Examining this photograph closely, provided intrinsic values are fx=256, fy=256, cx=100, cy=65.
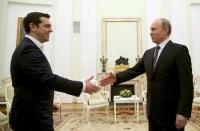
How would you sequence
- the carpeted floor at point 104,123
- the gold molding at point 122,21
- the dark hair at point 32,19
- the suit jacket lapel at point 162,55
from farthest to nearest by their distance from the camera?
the gold molding at point 122,21
the carpeted floor at point 104,123
the suit jacket lapel at point 162,55
the dark hair at point 32,19

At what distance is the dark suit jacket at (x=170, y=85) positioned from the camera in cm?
223

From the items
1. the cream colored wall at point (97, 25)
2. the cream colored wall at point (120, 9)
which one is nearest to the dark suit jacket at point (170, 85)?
the cream colored wall at point (97, 25)

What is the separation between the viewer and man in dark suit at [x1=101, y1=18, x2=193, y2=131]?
221 cm

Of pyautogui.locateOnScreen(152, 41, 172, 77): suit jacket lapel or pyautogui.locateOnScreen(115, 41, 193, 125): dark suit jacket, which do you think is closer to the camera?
pyautogui.locateOnScreen(115, 41, 193, 125): dark suit jacket

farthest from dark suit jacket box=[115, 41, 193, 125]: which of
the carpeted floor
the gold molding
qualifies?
the gold molding

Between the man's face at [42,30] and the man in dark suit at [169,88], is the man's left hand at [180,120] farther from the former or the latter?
the man's face at [42,30]

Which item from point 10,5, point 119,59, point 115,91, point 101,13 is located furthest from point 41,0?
point 115,91

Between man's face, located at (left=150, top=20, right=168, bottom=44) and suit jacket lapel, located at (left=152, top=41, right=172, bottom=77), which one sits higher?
man's face, located at (left=150, top=20, right=168, bottom=44)

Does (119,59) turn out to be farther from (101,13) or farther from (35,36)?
(35,36)

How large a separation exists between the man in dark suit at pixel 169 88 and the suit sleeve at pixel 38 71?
0.89 m

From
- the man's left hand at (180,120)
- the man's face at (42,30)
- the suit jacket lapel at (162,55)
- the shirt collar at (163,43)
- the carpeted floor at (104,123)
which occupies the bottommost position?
the carpeted floor at (104,123)

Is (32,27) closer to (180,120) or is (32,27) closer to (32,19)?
(32,19)

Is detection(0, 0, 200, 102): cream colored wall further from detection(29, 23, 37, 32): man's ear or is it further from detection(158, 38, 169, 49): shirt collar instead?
detection(29, 23, 37, 32): man's ear

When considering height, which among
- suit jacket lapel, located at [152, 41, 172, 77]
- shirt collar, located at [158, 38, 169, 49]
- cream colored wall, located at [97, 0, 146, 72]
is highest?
cream colored wall, located at [97, 0, 146, 72]
